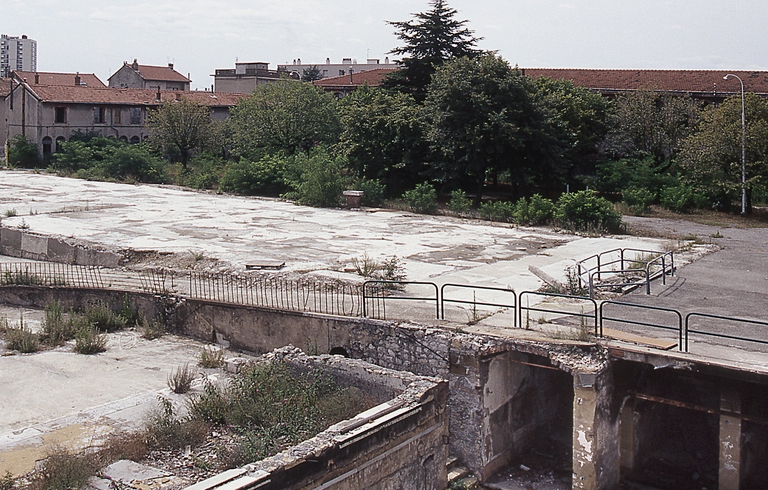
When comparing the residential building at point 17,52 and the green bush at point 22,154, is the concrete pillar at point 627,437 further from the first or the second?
the residential building at point 17,52

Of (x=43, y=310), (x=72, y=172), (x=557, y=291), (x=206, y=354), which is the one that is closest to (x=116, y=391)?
(x=206, y=354)

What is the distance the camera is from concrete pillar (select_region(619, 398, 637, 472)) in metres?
14.5

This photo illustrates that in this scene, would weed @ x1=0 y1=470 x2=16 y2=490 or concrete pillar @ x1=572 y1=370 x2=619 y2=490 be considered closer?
weed @ x1=0 y1=470 x2=16 y2=490

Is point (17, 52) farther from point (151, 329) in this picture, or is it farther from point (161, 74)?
point (151, 329)

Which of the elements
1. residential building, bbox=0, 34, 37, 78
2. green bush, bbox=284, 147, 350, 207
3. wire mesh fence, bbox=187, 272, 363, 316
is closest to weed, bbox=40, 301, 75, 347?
wire mesh fence, bbox=187, 272, 363, 316

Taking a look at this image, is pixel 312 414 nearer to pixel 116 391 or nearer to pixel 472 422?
pixel 472 422

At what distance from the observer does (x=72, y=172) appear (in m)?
47.8

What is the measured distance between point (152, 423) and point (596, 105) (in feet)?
105

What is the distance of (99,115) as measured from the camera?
54844 mm

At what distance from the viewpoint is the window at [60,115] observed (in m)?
52.8

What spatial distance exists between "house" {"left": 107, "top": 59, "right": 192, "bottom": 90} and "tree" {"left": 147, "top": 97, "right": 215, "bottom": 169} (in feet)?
94.9

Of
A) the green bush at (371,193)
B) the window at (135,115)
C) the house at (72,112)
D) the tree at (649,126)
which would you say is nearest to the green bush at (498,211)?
the green bush at (371,193)

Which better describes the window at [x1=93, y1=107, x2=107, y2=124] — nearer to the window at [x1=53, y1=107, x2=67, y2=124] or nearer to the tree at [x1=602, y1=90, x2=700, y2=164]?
the window at [x1=53, y1=107, x2=67, y2=124]

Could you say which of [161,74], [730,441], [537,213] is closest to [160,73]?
[161,74]
